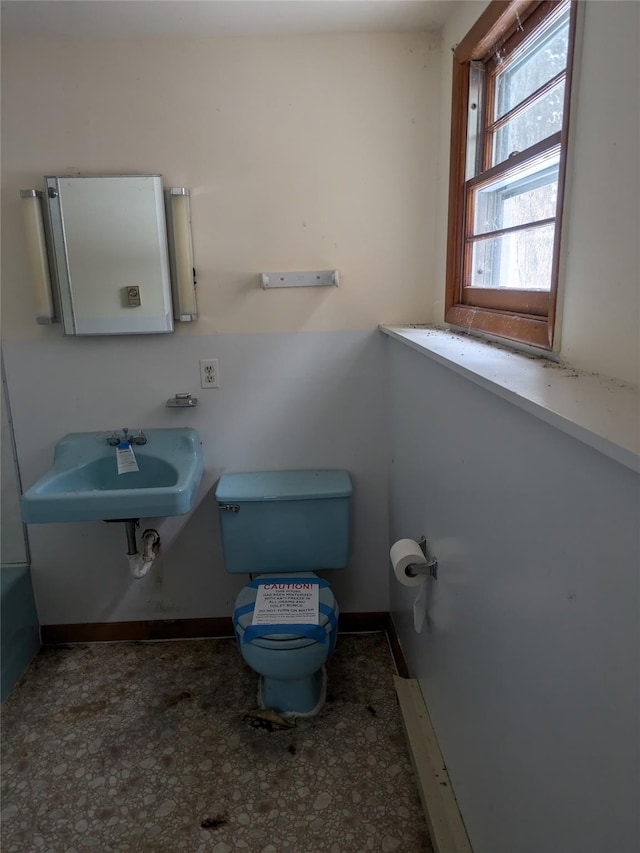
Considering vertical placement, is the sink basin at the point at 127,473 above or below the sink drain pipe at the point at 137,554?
above

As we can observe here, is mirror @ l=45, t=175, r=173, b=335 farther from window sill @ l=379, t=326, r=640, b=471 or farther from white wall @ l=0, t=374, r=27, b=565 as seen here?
window sill @ l=379, t=326, r=640, b=471

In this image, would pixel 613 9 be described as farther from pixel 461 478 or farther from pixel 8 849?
pixel 8 849

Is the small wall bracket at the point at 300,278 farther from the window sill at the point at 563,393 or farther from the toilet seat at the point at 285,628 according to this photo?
the toilet seat at the point at 285,628

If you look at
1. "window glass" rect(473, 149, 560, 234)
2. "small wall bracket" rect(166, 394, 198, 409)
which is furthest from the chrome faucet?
"window glass" rect(473, 149, 560, 234)

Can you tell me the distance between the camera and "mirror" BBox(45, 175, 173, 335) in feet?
5.50

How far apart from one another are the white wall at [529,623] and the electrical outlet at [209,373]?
29.8 inches

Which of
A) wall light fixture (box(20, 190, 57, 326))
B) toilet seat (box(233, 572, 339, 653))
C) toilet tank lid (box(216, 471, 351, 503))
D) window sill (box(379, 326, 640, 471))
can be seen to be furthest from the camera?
toilet tank lid (box(216, 471, 351, 503))

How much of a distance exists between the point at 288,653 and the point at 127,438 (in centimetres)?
91

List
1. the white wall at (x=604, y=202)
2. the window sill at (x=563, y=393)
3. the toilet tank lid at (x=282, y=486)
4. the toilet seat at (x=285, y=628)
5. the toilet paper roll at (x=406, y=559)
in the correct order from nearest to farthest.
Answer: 1. the window sill at (x=563, y=393)
2. the white wall at (x=604, y=202)
3. the toilet paper roll at (x=406, y=559)
4. the toilet seat at (x=285, y=628)
5. the toilet tank lid at (x=282, y=486)

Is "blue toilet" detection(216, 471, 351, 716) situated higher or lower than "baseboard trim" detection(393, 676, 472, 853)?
higher

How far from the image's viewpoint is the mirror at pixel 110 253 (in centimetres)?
168

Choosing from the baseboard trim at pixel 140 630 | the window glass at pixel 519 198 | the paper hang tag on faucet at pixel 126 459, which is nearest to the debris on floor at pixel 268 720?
the baseboard trim at pixel 140 630

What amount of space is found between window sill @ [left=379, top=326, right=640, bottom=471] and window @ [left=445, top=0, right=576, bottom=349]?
109 mm

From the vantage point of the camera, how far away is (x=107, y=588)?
6.69 ft
